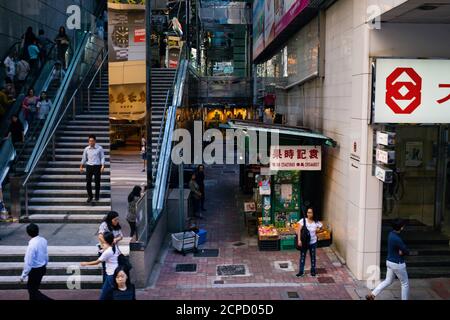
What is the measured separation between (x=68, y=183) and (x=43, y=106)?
329 cm

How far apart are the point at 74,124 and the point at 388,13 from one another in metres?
10.8

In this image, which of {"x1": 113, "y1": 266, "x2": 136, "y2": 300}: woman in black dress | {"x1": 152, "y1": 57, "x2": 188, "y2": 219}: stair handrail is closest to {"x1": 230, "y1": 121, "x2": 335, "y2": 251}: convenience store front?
{"x1": 152, "y1": 57, "x2": 188, "y2": 219}: stair handrail

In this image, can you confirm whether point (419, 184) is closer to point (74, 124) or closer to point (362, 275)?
point (362, 275)

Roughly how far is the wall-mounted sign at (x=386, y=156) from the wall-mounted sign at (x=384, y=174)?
0.49 feet

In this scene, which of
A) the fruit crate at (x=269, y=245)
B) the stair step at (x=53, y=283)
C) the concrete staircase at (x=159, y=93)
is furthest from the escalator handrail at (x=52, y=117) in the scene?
the fruit crate at (x=269, y=245)

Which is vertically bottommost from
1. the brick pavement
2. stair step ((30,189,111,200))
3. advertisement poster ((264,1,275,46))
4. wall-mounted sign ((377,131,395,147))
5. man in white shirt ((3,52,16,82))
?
the brick pavement

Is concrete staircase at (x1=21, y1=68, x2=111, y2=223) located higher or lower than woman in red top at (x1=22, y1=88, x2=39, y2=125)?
lower

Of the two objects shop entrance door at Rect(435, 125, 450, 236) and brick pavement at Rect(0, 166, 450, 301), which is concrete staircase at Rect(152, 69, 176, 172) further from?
shop entrance door at Rect(435, 125, 450, 236)

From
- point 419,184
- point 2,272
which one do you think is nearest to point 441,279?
point 419,184

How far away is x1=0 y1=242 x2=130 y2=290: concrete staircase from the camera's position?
1003 centimetres

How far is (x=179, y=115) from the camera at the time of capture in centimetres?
1817

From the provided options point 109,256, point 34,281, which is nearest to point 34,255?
point 34,281

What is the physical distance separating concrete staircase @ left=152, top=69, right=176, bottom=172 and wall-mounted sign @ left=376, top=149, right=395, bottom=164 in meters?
6.80

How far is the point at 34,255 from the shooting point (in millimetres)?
Result: 8500
